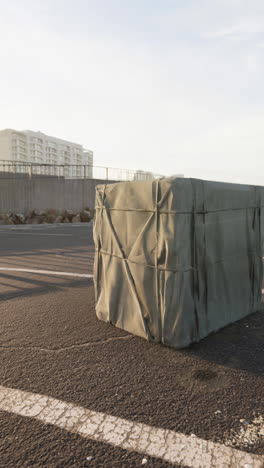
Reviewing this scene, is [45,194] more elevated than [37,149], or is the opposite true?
[37,149]

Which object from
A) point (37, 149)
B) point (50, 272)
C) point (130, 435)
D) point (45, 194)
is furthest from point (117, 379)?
point (37, 149)

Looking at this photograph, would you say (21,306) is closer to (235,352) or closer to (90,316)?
(90,316)

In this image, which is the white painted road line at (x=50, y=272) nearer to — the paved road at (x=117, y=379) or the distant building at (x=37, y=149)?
the paved road at (x=117, y=379)

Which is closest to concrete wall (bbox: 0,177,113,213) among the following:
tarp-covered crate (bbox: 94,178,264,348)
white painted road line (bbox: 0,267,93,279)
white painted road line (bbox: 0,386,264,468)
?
white painted road line (bbox: 0,267,93,279)

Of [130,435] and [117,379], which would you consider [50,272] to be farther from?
[130,435]

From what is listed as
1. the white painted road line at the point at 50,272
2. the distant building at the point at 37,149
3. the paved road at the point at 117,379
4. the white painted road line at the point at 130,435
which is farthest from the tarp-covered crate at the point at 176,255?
the distant building at the point at 37,149

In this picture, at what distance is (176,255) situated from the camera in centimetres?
333

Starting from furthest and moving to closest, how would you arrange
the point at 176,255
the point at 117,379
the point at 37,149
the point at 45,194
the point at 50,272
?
1. the point at 37,149
2. the point at 45,194
3. the point at 50,272
4. the point at 176,255
5. the point at 117,379

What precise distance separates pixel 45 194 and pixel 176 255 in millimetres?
20355

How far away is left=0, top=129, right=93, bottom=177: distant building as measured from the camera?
10850cm

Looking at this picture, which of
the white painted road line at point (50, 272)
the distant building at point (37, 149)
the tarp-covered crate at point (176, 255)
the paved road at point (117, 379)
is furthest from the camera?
the distant building at point (37, 149)

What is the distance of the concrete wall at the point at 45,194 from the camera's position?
2130 centimetres

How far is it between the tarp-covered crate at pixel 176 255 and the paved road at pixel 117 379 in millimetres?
269

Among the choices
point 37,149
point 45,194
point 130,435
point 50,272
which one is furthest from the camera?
point 37,149
